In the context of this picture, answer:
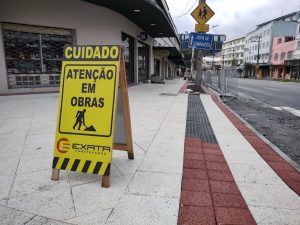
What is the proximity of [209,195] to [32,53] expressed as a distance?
36.4ft

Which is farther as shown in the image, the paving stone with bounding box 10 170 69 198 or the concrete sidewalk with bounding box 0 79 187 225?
the paving stone with bounding box 10 170 69 198

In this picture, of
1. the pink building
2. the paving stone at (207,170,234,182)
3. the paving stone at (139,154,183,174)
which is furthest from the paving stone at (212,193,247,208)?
the pink building

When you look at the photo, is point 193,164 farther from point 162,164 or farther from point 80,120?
point 80,120

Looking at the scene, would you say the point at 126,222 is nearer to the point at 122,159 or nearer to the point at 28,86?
the point at 122,159

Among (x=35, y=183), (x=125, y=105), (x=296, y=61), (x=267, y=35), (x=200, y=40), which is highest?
(x=267, y=35)

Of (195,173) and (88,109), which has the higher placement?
(88,109)

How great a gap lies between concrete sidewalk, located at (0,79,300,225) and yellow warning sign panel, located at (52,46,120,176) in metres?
0.30

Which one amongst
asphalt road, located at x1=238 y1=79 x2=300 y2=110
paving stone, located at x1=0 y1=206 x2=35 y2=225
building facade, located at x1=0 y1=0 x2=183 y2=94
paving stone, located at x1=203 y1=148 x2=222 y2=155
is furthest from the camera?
asphalt road, located at x1=238 y1=79 x2=300 y2=110

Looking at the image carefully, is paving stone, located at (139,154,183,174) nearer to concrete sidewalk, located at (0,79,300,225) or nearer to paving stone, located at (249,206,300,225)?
concrete sidewalk, located at (0,79,300,225)

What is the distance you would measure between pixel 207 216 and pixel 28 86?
11.1 metres

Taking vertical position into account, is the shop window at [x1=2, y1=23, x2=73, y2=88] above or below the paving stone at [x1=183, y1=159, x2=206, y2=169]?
above

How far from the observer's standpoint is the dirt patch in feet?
15.9

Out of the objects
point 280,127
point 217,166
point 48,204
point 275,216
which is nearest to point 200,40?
point 280,127

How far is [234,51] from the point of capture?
4210 inches
